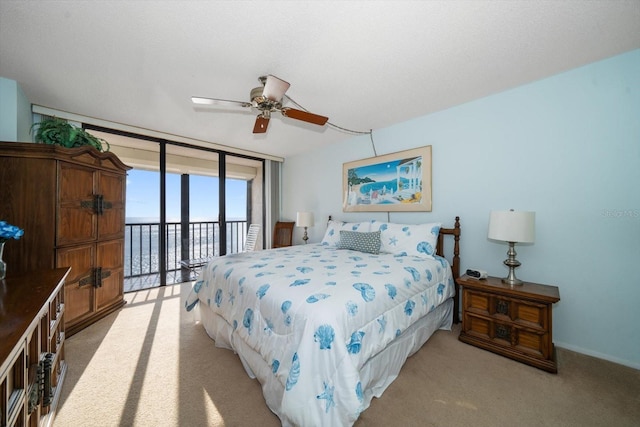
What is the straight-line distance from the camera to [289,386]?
1216 mm

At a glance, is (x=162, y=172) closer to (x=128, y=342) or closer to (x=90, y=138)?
(x=90, y=138)

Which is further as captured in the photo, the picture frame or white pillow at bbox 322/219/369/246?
white pillow at bbox 322/219/369/246

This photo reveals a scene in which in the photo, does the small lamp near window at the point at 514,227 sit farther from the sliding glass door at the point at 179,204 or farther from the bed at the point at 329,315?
the sliding glass door at the point at 179,204

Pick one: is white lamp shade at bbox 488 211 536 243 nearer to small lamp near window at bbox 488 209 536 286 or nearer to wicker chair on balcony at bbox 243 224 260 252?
small lamp near window at bbox 488 209 536 286

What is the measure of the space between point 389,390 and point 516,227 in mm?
1624

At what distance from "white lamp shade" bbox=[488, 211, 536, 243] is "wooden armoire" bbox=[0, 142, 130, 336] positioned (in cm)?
Answer: 390

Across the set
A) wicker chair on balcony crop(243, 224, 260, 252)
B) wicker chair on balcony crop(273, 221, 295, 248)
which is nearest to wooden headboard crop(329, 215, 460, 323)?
wicker chair on balcony crop(273, 221, 295, 248)

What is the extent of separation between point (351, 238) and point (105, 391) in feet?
8.17

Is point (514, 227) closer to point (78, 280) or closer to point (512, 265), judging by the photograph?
point (512, 265)

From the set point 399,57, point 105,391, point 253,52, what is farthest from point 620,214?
point 105,391

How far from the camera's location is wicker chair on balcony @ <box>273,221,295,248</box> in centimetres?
484

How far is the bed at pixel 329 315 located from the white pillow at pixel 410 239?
1 centimetres

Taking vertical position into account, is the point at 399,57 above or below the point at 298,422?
above

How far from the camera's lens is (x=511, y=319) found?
201 centimetres
